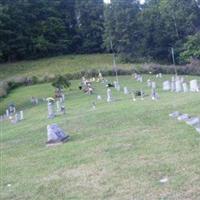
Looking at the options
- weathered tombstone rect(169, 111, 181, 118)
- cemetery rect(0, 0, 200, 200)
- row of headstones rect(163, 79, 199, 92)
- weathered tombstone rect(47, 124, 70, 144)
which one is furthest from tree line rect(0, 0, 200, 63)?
weathered tombstone rect(47, 124, 70, 144)

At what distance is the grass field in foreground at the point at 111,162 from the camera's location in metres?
9.09

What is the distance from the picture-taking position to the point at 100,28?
3302 inches

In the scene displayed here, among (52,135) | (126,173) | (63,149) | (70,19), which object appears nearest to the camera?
(126,173)

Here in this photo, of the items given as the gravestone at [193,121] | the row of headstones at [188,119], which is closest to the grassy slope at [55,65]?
the row of headstones at [188,119]

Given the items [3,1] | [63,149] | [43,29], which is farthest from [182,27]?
[63,149]

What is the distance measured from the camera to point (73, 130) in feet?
58.3

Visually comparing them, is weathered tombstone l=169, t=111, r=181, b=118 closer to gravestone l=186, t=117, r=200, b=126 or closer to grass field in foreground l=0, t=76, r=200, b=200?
grass field in foreground l=0, t=76, r=200, b=200

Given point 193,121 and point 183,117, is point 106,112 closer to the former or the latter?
point 183,117

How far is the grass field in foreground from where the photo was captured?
9086 millimetres

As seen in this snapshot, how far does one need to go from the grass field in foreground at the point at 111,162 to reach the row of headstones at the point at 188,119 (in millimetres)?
215

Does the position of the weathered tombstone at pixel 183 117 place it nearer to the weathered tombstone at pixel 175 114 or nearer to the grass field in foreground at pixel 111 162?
the grass field in foreground at pixel 111 162

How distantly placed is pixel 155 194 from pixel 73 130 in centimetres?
946

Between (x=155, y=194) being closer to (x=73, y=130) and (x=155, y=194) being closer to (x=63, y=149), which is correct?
(x=63, y=149)

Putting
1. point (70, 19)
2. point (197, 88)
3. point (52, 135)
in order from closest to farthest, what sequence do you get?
point (52, 135) → point (197, 88) → point (70, 19)
